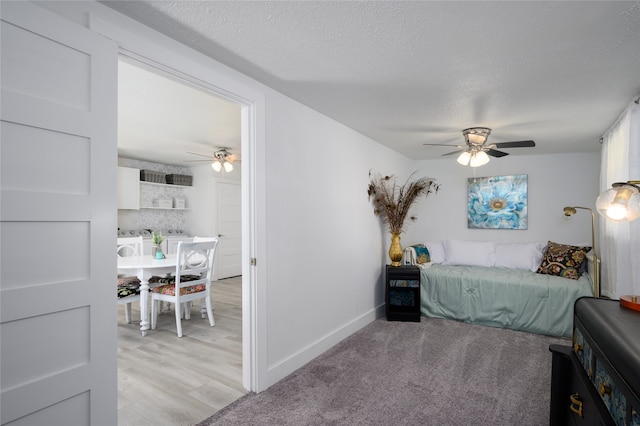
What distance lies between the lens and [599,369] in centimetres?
130

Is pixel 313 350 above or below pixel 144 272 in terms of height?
below

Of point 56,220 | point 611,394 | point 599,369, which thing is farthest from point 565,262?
point 56,220

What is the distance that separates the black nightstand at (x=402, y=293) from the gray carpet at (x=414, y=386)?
524mm

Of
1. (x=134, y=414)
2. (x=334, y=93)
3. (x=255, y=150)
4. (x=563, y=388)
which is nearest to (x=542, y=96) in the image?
(x=334, y=93)

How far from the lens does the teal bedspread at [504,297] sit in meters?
3.70

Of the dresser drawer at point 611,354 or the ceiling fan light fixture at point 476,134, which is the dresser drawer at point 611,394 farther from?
the ceiling fan light fixture at point 476,134

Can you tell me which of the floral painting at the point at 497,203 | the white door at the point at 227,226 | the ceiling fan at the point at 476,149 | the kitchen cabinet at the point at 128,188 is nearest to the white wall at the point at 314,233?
the ceiling fan at the point at 476,149

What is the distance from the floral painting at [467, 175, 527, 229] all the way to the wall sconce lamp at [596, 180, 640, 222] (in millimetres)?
3540

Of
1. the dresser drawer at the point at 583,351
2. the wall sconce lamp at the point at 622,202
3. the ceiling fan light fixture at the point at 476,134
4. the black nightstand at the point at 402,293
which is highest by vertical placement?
the ceiling fan light fixture at the point at 476,134

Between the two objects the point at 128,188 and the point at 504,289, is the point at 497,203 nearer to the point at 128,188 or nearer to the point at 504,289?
the point at 504,289

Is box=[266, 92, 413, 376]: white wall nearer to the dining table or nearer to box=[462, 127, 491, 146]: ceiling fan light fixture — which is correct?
box=[462, 127, 491, 146]: ceiling fan light fixture

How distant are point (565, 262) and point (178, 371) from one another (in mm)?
4384

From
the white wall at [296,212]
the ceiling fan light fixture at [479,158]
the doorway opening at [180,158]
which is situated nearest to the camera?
the white wall at [296,212]

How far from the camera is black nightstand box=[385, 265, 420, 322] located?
4.19m
